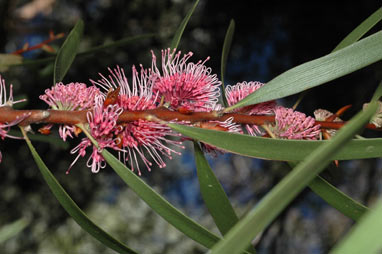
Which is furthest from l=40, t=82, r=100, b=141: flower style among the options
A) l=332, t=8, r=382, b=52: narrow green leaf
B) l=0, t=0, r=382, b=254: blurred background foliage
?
l=0, t=0, r=382, b=254: blurred background foliage

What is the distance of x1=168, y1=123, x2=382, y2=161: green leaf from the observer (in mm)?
589

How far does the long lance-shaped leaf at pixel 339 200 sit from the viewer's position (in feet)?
2.20

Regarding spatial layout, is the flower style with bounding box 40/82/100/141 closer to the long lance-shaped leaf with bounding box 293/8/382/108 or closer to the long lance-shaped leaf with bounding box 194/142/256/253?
the long lance-shaped leaf with bounding box 194/142/256/253

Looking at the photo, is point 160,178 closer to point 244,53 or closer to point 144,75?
point 244,53

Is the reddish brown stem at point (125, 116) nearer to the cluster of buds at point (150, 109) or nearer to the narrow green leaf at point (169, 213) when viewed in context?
the cluster of buds at point (150, 109)

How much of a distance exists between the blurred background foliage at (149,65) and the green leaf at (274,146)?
2318 millimetres

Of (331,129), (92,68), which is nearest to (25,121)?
(331,129)

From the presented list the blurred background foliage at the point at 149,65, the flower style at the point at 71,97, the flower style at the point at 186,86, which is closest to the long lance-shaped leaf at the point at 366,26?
the flower style at the point at 186,86

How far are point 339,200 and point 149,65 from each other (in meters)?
2.46

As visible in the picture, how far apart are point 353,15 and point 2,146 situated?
2.57 meters

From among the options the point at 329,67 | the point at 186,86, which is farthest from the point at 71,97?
the point at 329,67

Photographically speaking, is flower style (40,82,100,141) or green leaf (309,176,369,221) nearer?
green leaf (309,176,369,221)

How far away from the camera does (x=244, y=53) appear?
3400 millimetres

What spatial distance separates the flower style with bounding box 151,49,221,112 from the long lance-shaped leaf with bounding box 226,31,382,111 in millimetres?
184
